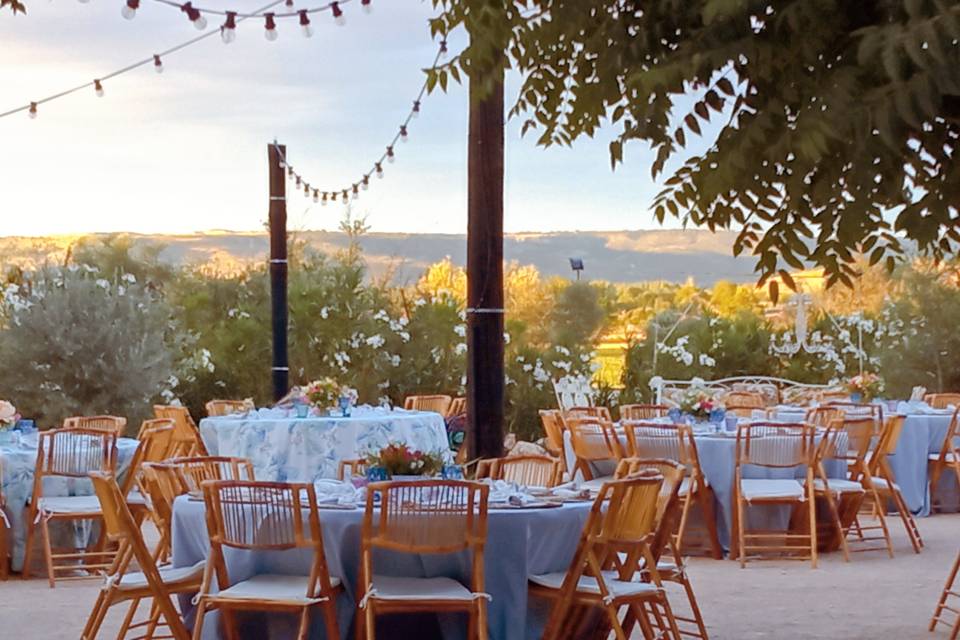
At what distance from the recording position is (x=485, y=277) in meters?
7.53

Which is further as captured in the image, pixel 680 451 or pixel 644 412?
pixel 644 412

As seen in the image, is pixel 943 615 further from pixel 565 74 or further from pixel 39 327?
pixel 39 327

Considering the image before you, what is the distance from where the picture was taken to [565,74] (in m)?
3.12

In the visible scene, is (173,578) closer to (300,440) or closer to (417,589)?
(417,589)

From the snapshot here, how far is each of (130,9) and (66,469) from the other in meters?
3.07

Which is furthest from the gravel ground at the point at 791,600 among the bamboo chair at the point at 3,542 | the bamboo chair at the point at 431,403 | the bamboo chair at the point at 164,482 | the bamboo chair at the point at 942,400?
the bamboo chair at the point at 431,403

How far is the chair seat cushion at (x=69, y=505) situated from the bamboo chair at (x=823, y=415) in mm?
4638

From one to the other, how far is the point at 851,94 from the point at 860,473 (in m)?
8.11

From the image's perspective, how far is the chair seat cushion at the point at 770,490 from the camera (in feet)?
28.9

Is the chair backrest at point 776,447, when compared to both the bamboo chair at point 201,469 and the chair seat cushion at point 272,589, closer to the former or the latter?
the bamboo chair at point 201,469

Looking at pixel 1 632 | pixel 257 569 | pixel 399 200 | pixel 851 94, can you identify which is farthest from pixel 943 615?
pixel 399 200

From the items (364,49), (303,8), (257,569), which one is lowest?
(257,569)

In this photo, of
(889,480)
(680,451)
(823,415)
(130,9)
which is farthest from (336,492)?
(823,415)

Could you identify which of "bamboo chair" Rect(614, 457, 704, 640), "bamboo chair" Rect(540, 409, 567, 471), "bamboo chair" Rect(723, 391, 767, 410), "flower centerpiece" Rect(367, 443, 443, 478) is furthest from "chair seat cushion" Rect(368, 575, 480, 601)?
"bamboo chair" Rect(723, 391, 767, 410)
